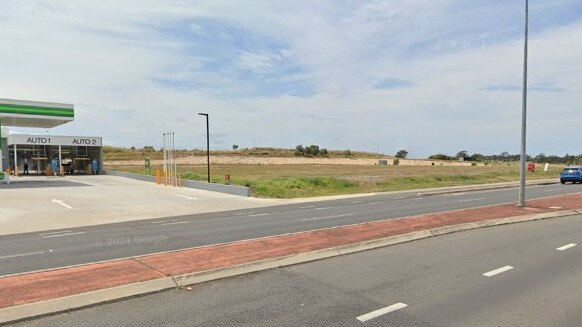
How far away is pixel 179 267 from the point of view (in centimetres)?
843

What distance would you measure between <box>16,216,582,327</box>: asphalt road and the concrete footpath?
28 centimetres

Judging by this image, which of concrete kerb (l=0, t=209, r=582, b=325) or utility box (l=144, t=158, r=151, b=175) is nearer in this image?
concrete kerb (l=0, t=209, r=582, b=325)

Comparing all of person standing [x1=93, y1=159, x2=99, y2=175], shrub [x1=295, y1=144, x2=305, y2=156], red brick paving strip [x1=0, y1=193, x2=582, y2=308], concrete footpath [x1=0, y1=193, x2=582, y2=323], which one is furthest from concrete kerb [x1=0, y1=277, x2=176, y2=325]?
shrub [x1=295, y1=144, x2=305, y2=156]

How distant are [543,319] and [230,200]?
68.9 feet

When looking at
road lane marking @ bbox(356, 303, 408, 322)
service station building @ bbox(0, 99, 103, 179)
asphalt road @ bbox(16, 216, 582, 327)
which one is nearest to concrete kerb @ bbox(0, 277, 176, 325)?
asphalt road @ bbox(16, 216, 582, 327)

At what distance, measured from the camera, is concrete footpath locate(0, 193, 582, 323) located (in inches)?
258

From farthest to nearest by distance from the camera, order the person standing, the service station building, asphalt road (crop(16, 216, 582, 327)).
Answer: the person standing, the service station building, asphalt road (crop(16, 216, 582, 327))

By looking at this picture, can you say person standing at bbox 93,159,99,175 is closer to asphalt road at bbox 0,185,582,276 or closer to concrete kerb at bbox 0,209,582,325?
asphalt road at bbox 0,185,582,276

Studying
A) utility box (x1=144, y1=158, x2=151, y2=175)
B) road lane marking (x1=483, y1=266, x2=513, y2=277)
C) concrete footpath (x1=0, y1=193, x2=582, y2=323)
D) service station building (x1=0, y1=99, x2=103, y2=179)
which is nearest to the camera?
concrete footpath (x1=0, y1=193, x2=582, y2=323)

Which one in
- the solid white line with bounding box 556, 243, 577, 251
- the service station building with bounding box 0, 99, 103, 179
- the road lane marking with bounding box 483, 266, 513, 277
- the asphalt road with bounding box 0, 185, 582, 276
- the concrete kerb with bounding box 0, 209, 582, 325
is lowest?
the asphalt road with bounding box 0, 185, 582, 276

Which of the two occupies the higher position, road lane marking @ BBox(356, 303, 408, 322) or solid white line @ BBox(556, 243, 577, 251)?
road lane marking @ BBox(356, 303, 408, 322)

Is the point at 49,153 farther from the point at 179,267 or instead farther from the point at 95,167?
the point at 179,267

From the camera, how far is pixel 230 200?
85.3 ft

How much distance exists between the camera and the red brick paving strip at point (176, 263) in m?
7.10
